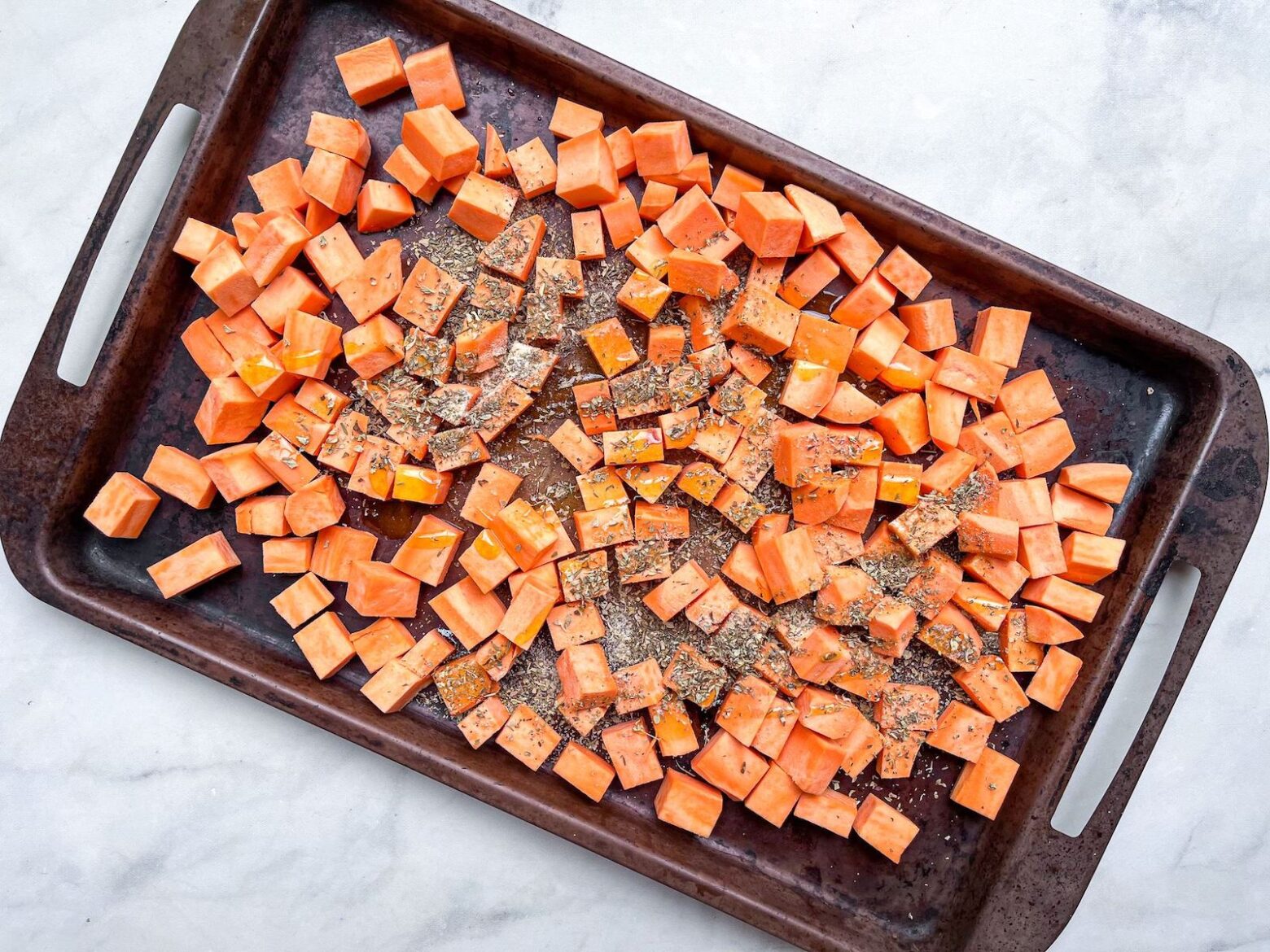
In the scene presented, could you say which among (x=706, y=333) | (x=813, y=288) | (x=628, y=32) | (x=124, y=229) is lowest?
(x=124, y=229)

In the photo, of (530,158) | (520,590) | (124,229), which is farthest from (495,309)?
(124,229)

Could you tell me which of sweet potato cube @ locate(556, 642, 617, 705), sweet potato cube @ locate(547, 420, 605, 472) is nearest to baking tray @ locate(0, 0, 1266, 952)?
sweet potato cube @ locate(556, 642, 617, 705)

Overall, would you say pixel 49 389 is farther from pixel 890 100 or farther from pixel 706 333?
pixel 890 100

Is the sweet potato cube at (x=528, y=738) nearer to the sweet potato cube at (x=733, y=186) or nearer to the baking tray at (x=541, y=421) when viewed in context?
the baking tray at (x=541, y=421)

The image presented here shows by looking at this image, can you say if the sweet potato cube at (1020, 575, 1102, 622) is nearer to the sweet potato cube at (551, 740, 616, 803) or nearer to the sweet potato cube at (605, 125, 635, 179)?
the sweet potato cube at (551, 740, 616, 803)

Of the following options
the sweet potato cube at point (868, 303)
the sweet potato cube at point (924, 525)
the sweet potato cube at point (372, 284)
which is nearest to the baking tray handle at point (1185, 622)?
the sweet potato cube at point (924, 525)

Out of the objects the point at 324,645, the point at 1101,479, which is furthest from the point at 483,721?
the point at 1101,479
